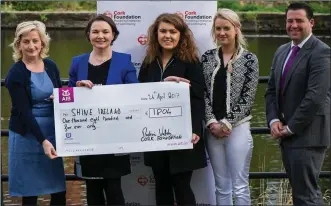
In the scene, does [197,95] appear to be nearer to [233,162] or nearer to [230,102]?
[230,102]

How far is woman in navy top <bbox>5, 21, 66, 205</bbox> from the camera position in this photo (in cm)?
508

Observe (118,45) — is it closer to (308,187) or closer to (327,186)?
(308,187)

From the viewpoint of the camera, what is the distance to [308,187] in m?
4.91

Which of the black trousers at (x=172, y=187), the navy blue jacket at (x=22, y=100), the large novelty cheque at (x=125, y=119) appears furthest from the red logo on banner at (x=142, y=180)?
the navy blue jacket at (x=22, y=100)

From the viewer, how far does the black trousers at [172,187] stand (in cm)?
530

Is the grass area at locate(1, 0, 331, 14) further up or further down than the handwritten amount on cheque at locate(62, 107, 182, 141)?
further up

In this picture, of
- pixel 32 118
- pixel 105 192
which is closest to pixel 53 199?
pixel 105 192

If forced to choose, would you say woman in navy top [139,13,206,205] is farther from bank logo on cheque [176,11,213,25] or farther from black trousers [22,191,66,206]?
black trousers [22,191,66,206]

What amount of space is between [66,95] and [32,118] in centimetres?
28

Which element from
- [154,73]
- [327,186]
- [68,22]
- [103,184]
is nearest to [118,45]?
[154,73]

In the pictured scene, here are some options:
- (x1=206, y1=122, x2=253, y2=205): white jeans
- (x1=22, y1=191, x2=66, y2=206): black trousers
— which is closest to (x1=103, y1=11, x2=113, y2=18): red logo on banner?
(x1=206, y1=122, x2=253, y2=205): white jeans

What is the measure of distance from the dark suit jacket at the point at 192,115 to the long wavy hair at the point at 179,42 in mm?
51

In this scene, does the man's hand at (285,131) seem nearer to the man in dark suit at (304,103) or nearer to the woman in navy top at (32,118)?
the man in dark suit at (304,103)

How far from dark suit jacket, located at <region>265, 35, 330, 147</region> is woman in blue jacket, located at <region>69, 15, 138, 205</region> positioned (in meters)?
1.09
